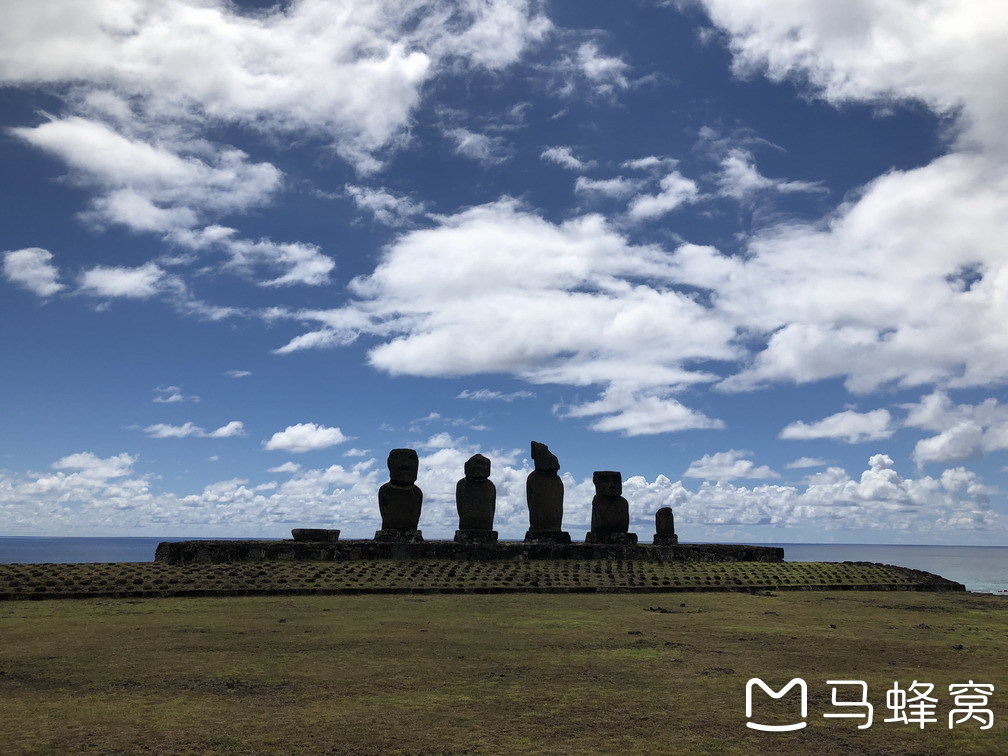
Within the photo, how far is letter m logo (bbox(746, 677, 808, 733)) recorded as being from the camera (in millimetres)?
6539

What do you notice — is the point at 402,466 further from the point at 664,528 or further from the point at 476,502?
the point at 664,528

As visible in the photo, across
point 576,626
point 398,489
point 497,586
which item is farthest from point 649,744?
point 398,489

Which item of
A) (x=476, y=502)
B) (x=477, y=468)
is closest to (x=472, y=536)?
(x=476, y=502)

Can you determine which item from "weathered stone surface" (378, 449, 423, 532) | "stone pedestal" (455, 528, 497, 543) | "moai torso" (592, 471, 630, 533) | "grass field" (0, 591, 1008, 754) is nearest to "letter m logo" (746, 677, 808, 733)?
"grass field" (0, 591, 1008, 754)

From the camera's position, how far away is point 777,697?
7.59 meters

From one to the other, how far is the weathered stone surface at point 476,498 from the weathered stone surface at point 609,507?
3.34m

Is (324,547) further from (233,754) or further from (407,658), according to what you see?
(233,754)

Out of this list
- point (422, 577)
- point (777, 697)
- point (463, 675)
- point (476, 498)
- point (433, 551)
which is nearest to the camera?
point (777, 697)

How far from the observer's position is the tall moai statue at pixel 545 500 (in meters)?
25.6

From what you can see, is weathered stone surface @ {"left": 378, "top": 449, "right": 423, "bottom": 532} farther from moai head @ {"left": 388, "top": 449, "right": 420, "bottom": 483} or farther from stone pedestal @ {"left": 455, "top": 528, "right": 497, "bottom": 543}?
stone pedestal @ {"left": 455, "top": 528, "right": 497, "bottom": 543}

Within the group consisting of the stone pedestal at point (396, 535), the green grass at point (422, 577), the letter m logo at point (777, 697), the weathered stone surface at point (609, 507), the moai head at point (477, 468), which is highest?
the moai head at point (477, 468)

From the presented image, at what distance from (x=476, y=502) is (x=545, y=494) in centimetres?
217

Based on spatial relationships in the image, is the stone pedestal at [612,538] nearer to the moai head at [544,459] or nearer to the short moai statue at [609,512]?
the short moai statue at [609,512]

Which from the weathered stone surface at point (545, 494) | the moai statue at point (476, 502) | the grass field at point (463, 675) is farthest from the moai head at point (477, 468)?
the grass field at point (463, 675)
